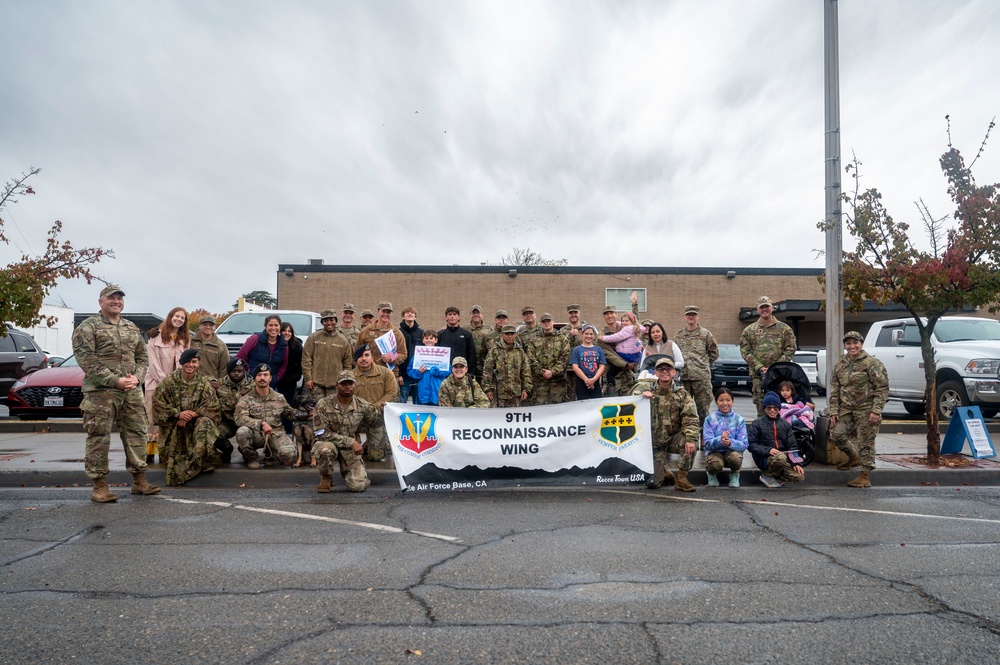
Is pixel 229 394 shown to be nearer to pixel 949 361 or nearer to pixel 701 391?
pixel 701 391

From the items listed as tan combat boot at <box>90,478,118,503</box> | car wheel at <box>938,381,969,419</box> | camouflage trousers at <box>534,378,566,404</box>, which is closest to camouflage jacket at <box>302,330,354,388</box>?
camouflage trousers at <box>534,378,566,404</box>

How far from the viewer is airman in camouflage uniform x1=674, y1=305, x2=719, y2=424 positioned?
31.8ft

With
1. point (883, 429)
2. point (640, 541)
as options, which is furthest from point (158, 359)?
point (883, 429)

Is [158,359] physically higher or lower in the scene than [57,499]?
higher

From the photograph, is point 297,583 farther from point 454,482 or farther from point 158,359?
point 158,359

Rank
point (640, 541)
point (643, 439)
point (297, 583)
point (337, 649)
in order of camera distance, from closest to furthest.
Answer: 1. point (337, 649)
2. point (297, 583)
3. point (640, 541)
4. point (643, 439)

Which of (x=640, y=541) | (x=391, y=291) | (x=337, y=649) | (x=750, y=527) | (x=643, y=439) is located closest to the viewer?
(x=337, y=649)

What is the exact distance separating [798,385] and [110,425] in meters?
7.94

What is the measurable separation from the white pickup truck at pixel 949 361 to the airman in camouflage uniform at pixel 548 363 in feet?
22.6

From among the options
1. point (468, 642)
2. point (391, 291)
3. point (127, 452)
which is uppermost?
point (391, 291)

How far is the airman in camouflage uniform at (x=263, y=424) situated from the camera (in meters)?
8.66

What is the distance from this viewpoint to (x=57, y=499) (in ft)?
24.3

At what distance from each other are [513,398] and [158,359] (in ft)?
15.2

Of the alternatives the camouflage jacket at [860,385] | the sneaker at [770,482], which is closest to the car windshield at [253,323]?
the sneaker at [770,482]
